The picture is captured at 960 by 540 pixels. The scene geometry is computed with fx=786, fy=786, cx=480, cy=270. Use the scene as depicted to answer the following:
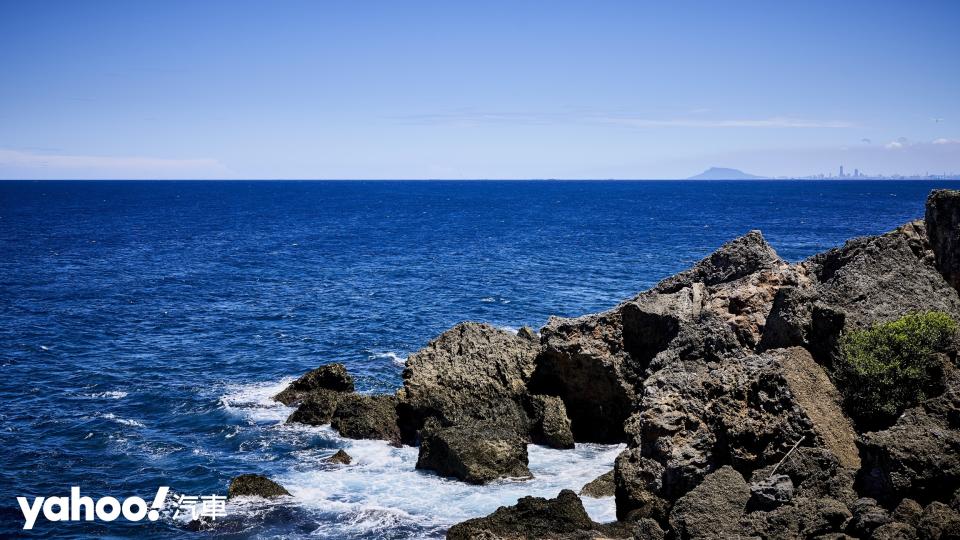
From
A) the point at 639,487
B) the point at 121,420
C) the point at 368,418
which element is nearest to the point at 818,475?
the point at 639,487

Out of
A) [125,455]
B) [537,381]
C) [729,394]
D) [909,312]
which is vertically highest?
[909,312]

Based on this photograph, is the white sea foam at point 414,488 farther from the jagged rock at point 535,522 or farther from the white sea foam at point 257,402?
the white sea foam at point 257,402

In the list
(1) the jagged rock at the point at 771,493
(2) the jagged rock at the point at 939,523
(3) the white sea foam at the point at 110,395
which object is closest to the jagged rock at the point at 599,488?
(1) the jagged rock at the point at 771,493

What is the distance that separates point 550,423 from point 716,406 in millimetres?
10378

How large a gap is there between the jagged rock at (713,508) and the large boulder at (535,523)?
2944 millimetres

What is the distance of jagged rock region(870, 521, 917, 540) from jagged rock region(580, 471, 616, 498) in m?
9.99

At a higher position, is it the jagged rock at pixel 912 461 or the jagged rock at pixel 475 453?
the jagged rock at pixel 912 461

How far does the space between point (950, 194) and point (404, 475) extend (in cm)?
2166

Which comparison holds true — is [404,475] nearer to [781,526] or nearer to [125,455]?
[125,455]

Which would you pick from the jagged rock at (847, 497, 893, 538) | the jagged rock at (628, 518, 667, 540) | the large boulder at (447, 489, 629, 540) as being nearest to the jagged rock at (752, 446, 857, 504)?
the jagged rock at (847, 497, 893, 538)

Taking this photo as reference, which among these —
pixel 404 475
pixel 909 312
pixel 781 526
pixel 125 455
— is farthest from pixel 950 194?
pixel 125 455

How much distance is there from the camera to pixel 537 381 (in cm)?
3253

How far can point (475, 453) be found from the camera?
2762cm

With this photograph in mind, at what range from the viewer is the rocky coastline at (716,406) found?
17.6 meters
